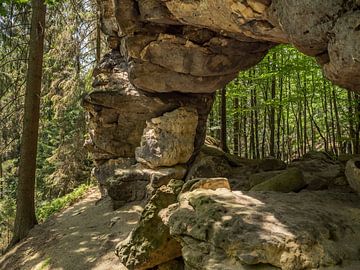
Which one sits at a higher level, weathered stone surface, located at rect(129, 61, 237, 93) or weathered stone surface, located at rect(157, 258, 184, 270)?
weathered stone surface, located at rect(129, 61, 237, 93)

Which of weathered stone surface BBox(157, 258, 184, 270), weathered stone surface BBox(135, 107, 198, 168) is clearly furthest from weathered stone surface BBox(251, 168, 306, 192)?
weathered stone surface BBox(135, 107, 198, 168)

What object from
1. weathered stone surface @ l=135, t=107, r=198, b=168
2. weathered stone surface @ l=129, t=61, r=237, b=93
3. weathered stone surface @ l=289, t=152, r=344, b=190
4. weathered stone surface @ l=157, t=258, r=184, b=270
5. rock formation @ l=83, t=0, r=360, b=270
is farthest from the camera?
weathered stone surface @ l=135, t=107, r=198, b=168

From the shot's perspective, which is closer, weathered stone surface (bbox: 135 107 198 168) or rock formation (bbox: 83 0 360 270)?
rock formation (bbox: 83 0 360 270)

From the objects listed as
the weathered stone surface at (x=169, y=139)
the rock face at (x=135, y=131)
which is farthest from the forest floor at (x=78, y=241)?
the weathered stone surface at (x=169, y=139)

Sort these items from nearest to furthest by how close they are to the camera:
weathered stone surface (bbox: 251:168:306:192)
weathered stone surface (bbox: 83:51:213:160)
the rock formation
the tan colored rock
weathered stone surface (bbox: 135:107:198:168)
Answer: the rock formation < the tan colored rock < weathered stone surface (bbox: 251:168:306:192) < weathered stone surface (bbox: 135:107:198:168) < weathered stone surface (bbox: 83:51:213:160)

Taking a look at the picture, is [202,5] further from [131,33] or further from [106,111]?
[106,111]

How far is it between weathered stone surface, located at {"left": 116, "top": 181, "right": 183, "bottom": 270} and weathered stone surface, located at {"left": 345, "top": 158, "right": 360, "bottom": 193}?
11.8 ft

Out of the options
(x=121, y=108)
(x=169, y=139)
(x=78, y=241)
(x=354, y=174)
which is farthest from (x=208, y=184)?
(x=121, y=108)

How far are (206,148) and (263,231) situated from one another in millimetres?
7910

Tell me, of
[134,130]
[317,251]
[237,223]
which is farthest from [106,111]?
[317,251]

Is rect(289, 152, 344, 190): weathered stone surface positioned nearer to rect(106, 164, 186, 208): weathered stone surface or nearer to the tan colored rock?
the tan colored rock

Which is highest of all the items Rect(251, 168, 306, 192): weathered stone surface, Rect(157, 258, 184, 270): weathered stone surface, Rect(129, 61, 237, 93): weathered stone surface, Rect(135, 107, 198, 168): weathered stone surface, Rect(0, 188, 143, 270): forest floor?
Rect(129, 61, 237, 93): weathered stone surface

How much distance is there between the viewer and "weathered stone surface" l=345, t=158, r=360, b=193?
670 cm

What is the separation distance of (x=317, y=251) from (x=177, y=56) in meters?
6.89
